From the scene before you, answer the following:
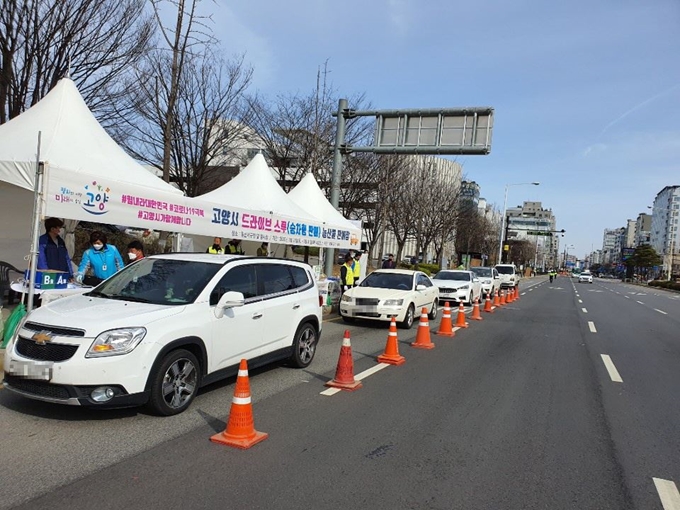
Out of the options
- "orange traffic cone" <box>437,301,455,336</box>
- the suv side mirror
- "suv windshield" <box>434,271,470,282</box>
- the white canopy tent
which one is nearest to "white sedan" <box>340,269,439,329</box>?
"orange traffic cone" <box>437,301,455,336</box>

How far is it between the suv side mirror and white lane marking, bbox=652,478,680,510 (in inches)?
167

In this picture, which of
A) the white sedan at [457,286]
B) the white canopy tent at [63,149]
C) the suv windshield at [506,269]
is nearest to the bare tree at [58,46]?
the white canopy tent at [63,149]


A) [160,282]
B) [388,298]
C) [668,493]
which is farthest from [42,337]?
[388,298]

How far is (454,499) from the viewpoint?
3.81 m

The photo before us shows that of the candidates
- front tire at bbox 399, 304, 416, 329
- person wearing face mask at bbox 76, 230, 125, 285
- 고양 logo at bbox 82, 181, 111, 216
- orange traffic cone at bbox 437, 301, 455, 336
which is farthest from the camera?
front tire at bbox 399, 304, 416, 329

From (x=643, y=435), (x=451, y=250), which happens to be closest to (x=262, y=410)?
(x=643, y=435)

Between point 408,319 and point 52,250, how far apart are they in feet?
26.5

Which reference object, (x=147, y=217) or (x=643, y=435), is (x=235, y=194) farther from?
(x=643, y=435)

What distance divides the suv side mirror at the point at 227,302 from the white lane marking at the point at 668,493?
423 centimetres

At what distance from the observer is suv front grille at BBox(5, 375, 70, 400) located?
4582mm

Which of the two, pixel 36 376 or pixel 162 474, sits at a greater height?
pixel 36 376

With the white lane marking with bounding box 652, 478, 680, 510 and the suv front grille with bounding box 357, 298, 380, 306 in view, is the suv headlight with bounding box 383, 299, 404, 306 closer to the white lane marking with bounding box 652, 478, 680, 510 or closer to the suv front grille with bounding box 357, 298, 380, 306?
the suv front grille with bounding box 357, 298, 380, 306

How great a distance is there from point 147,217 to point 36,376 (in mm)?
4570

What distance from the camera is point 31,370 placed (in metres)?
4.66
